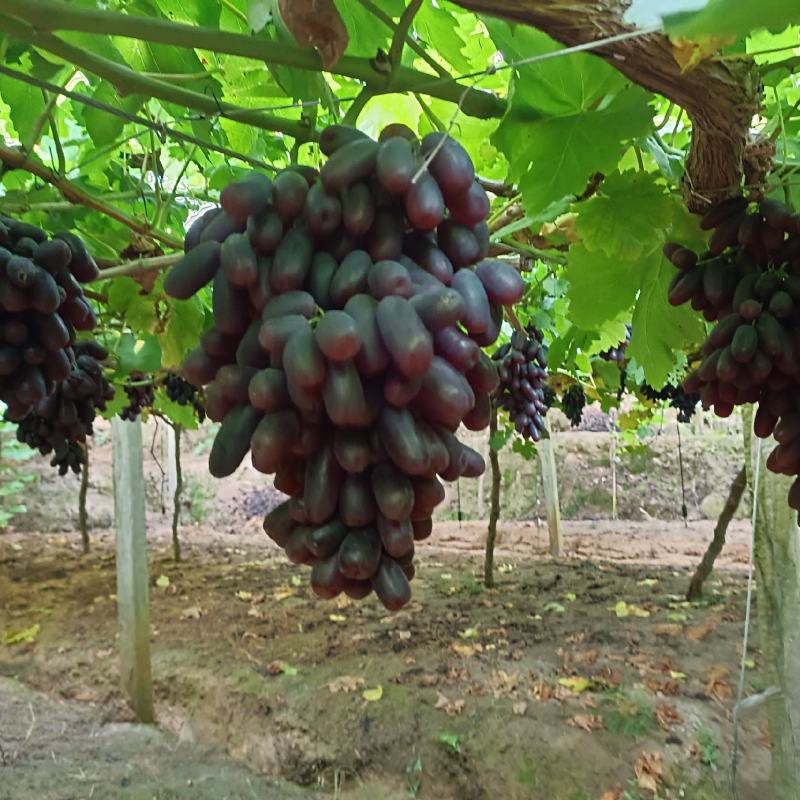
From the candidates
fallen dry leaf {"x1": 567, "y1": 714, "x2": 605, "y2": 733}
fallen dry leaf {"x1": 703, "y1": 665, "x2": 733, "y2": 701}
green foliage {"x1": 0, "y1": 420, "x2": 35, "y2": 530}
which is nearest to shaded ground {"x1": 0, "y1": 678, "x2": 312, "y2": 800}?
fallen dry leaf {"x1": 567, "y1": 714, "x2": 605, "y2": 733}

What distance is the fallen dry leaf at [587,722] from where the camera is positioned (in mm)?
3492

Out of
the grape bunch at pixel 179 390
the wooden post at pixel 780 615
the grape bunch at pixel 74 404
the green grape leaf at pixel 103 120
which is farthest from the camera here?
the grape bunch at pixel 179 390

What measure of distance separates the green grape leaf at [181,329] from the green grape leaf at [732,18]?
1713 millimetres

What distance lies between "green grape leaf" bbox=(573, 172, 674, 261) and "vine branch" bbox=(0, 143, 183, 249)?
3.22 feet

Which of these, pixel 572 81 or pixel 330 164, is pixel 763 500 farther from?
pixel 330 164

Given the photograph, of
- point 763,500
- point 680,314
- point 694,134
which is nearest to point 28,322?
point 694,134

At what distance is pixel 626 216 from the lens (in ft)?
4.08

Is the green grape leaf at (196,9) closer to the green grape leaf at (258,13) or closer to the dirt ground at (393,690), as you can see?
the green grape leaf at (258,13)

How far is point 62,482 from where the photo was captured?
9.76m

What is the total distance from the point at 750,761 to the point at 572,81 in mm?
3202

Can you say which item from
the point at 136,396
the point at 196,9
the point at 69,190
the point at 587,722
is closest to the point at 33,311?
the point at 69,190

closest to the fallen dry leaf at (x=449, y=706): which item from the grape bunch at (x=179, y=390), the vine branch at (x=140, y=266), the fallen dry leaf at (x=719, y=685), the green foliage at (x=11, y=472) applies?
the fallen dry leaf at (x=719, y=685)

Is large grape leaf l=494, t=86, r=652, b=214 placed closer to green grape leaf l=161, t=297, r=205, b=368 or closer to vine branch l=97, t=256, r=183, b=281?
vine branch l=97, t=256, r=183, b=281

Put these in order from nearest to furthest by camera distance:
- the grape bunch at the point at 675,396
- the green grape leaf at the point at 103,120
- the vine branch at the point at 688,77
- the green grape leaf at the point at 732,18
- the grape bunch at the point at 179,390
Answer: the green grape leaf at the point at 732,18
the vine branch at the point at 688,77
the green grape leaf at the point at 103,120
the grape bunch at the point at 179,390
the grape bunch at the point at 675,396
